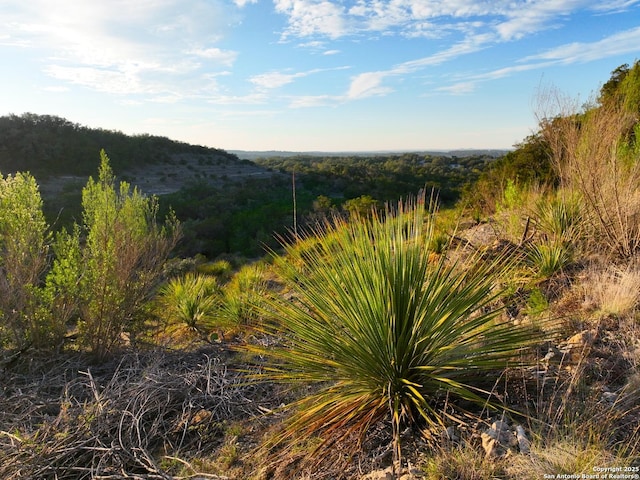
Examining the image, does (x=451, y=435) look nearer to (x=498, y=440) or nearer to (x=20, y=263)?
(x=498, y=440)

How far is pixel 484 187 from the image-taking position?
1148 centimetres

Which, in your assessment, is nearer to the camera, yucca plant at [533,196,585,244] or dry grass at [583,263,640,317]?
dry grass at [583,263,640,317]

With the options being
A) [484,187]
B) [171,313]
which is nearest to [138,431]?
[171,313]

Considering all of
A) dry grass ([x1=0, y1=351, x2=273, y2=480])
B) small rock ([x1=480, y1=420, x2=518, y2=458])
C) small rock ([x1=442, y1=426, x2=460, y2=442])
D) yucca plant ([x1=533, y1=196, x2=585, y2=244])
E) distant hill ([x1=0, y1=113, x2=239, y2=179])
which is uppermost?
distant hill ([x1=0, y1=113, x2=239, y2=179])

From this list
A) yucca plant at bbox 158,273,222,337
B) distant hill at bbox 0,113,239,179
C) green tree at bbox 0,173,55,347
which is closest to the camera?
green tree at bbox 0,173,55,347

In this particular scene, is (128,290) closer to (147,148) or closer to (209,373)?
(209,373)

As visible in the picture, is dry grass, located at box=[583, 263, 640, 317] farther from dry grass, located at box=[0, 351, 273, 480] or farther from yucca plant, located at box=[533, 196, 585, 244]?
dry grass, located at box=[0, 351, 273, 480]

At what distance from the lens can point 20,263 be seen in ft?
14.9

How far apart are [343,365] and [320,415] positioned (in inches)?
13.3

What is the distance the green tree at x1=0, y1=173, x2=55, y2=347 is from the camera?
14.5ft

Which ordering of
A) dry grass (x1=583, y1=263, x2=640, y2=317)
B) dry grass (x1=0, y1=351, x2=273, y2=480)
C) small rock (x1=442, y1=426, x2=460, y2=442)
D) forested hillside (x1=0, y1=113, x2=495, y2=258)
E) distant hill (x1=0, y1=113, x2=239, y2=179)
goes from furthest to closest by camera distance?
1. distant hill (x1=0, y1=113, x2=239, y2=179)
2. forested hillside (x1=0, y1=113, x2=495, y2=258)
3. dry grass (x1=583, y1=263, x2=640, y2=317)
4. dry grass (x1=0, y1=351, x2=273, y2=480)
5. small rock (x1=442, y1=426, x2=460, y2=442)

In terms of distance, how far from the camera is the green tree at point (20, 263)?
174 inches

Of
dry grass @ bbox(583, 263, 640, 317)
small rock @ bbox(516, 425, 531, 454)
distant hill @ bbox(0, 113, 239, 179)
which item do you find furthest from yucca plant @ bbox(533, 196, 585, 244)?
distant hill @ bbox(0, 113, 239, 179)

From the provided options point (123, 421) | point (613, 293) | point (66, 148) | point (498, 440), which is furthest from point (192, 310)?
point (66, 148)
